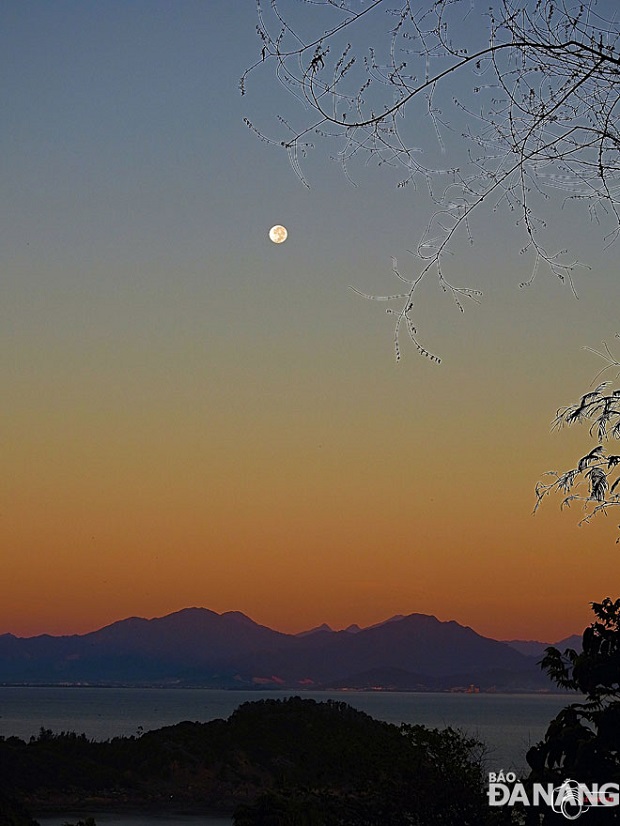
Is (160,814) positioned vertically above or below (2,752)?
below

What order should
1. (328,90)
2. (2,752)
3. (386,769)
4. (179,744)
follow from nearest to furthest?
(328,90)
(386,769)
(2,752)
(179,744)

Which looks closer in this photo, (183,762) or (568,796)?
(568,796)

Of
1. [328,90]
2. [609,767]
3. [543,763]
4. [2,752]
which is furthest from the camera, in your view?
[2,752]

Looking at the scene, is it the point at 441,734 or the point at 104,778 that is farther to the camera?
the point at 104,778

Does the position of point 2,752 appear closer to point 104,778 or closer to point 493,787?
point 104,778

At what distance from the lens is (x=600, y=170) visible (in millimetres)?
6410

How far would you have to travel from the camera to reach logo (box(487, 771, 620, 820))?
13172 mm

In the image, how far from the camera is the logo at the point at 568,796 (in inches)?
519

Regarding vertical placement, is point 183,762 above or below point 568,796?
below

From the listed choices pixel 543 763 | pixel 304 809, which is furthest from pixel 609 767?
pixel 304 809

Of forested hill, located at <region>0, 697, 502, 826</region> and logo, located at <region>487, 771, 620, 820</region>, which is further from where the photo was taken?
forested hill, located at <region>0, 697, 502, 826</region>

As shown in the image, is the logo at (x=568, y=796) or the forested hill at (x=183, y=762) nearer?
the logo at (x=568, y=796)

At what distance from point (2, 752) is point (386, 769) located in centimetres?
6689

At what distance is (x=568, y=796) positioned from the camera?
13.3 metres
